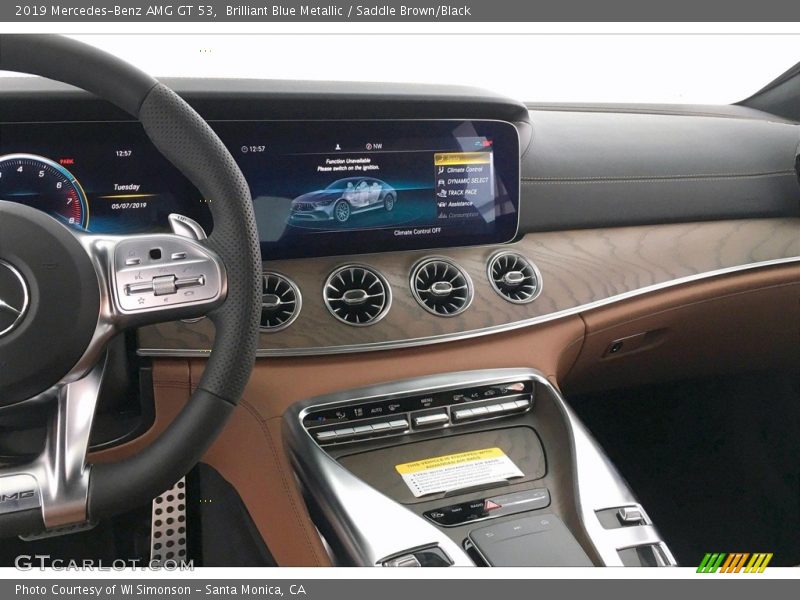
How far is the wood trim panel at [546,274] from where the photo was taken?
1228 mm

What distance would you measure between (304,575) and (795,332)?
1.33 meters

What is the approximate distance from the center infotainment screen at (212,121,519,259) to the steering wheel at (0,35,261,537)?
33 centimetres

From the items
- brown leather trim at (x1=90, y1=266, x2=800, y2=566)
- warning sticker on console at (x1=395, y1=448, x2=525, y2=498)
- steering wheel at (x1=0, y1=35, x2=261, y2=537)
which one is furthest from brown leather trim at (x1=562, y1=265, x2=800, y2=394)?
steering wheel at (x1=0, y1=35, x2=261, y2=537)

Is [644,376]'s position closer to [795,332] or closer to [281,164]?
[795,332]

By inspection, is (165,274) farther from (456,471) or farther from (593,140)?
(593,140)

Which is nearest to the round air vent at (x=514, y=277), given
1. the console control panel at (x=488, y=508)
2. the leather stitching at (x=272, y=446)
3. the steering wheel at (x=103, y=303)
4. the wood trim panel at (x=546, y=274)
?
the wood trim panel at (x=546, y=274)

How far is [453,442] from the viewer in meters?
1.24

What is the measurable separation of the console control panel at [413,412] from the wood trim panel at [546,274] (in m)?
0.10

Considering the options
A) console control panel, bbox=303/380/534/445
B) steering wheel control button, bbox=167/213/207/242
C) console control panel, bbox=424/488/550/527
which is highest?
steering wheel control button, bbox=167/213/207/242

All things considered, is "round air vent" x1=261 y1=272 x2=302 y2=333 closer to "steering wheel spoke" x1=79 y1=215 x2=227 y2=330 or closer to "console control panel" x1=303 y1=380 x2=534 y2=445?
"console control panel" x1=303 y1=380 x2=534 y2=445

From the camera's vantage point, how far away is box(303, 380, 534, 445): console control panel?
47.1 inches

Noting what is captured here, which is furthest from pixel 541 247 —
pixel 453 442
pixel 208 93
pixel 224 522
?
pixel 224 522

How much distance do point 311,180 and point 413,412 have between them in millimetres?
428

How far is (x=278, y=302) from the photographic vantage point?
1223mm
